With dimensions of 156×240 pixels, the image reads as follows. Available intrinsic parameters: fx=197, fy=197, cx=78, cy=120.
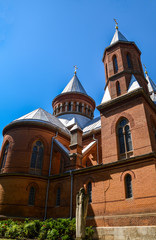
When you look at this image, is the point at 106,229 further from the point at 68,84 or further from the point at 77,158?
the point at 68,84

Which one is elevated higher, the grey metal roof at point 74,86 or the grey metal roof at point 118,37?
the grey metal roof at point 74,86

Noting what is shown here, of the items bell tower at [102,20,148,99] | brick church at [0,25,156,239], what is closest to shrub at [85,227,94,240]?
brick church at [0,25,156,239]

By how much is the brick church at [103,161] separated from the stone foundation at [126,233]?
31 centimetres

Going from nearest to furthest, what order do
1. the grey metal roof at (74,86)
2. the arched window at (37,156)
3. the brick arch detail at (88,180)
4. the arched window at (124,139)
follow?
the arched window at (124,139) < the brick arch detail at (88,180) < the arched window at (37,156) < the grey metal roof at (74,86)

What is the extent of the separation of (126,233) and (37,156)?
35.0ft

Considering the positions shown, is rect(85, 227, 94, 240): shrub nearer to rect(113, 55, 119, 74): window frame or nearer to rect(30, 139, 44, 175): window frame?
rect(30, 139, 44, 175): window frame

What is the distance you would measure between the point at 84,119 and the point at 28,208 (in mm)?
16771

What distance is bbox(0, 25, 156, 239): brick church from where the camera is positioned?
1275cm

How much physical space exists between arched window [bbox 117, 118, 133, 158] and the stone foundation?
4790 millimetres

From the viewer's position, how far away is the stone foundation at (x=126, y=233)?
35.6ft

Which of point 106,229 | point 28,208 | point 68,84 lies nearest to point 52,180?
point 28,208

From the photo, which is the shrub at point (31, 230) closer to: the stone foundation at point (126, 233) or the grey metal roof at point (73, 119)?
the stone foundation at point (126, 233)

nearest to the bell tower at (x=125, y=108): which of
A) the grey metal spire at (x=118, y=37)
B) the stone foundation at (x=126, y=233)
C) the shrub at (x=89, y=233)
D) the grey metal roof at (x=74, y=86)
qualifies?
the grey metal spire at (x=118, y=37)

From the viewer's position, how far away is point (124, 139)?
15180mm
